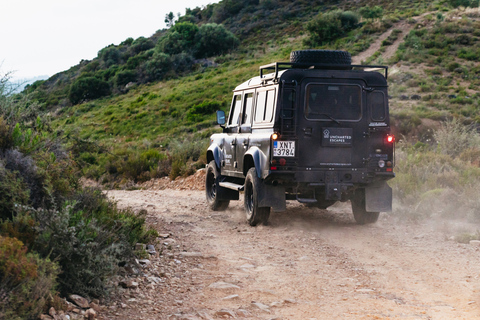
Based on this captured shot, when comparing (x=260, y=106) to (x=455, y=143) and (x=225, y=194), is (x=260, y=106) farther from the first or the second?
(x=455, y=143)

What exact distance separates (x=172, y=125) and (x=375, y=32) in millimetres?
22427

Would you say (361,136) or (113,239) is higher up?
(361,136)

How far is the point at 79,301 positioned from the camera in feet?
15.1

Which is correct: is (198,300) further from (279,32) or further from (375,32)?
(279,32)

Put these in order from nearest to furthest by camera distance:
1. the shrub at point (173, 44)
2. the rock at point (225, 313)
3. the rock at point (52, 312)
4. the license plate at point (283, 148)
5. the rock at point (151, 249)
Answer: the rock at point (52, 312) < the rock at point (225, 313) < the rock at point (151, 249) < the license plate at point (283, 148) < the shrub at point (173, 44)

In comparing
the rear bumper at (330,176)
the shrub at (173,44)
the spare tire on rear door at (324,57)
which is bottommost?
the rear bumper at (330,176)

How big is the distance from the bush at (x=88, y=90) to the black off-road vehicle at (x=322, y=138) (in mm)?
54831

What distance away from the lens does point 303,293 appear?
213 inches

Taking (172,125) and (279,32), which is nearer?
(172,125)

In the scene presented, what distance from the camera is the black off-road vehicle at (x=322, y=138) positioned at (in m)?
8.52

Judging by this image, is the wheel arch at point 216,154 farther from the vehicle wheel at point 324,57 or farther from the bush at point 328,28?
the bush at point 328,28

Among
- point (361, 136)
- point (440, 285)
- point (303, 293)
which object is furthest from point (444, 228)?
point (303, 293)

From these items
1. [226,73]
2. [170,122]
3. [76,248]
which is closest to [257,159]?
[76,248]

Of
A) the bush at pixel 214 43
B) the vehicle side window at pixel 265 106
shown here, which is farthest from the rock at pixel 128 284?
the bush at pixel 214 43
